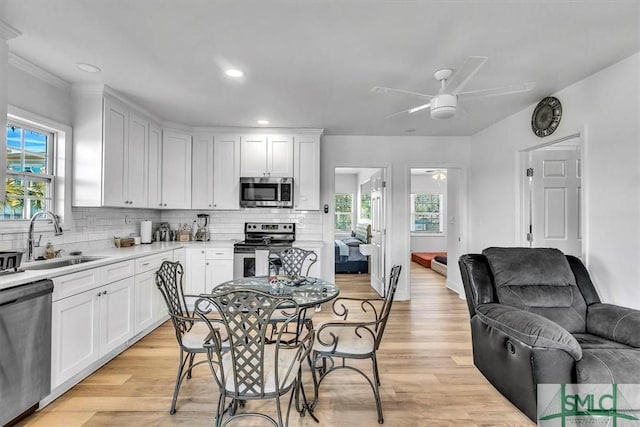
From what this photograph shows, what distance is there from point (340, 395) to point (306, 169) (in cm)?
296

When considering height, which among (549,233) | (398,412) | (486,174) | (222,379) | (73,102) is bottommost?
(398,412)

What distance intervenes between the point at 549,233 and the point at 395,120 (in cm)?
223

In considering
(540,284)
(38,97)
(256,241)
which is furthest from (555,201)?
(38,97)

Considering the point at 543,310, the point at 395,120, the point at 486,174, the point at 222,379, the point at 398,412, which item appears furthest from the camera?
the point at 486,174

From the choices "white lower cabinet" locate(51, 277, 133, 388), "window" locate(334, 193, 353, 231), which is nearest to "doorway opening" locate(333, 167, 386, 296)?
"window" locate(334, 193, 353, 231)

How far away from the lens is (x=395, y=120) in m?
4.12

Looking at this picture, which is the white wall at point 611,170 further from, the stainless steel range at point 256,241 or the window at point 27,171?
the window at point 27,171

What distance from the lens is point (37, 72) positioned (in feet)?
8.93

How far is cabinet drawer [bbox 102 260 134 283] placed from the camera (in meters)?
2.66

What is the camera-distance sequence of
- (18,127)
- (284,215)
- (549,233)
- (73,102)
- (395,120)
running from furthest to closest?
(284,215) → (395,120) → (549,233) → (73,102) → (18,127)

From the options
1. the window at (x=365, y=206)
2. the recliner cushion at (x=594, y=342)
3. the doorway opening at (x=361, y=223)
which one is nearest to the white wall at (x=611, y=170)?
the recliner cushion at (x=594, y=342)

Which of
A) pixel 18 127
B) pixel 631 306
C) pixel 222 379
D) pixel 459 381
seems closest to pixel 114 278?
pixel 18 127

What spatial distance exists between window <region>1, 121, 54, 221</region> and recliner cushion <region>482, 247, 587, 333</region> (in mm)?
3872

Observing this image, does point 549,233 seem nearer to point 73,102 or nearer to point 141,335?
point 141,335
